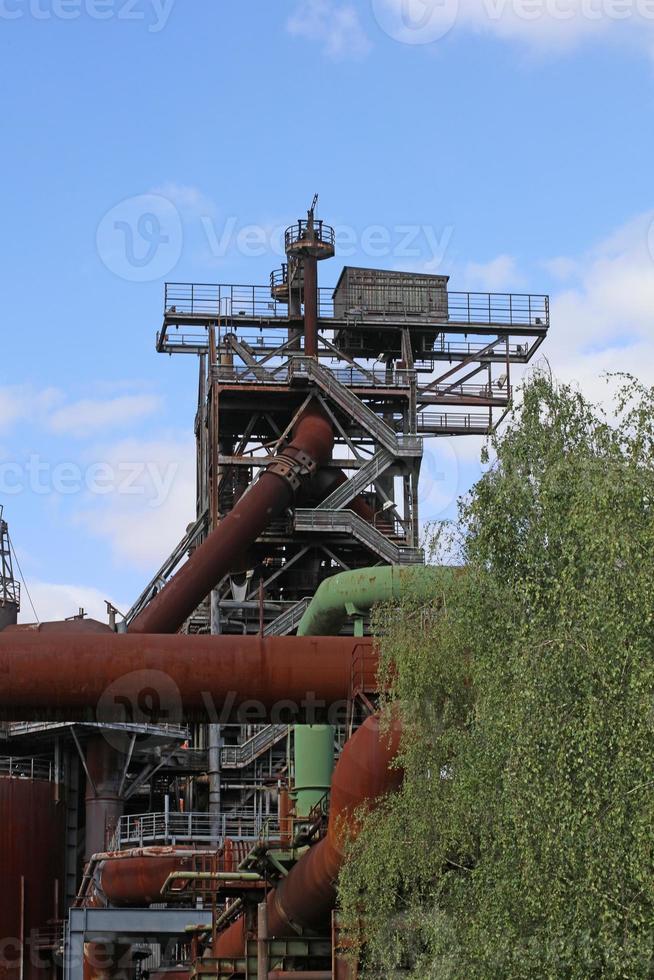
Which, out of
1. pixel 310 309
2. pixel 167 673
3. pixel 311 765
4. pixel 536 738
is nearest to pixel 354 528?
pixel 310 309

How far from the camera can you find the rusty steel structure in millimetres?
23359

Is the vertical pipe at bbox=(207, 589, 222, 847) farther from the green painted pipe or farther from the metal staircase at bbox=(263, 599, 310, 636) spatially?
the green painted pipe

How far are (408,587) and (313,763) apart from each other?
27.4 feet

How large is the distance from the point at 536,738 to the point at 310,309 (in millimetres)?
35965

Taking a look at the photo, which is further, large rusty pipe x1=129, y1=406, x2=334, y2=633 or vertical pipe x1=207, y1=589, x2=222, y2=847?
vertical pipe x1=207, y1=589, x2=222, y2=847

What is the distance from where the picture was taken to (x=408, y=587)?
22484mm

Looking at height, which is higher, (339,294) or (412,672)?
(339,294)

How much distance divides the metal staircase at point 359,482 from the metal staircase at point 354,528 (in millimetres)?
302

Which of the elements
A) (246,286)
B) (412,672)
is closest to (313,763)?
(412,672)

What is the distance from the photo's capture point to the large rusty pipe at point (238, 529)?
41469 mm

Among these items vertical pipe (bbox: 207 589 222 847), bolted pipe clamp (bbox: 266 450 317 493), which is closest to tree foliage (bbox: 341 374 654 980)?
bolted pipe clamp (bbox: 266 450 317 493)

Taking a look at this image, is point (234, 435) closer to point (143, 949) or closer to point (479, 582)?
point (143, 949)

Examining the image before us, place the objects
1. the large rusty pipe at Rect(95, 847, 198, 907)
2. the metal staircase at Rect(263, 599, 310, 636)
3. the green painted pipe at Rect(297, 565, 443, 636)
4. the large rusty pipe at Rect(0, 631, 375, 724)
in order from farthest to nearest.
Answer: the metal staircase at Rect(263, 599, 310, 636) → the large rusty pipe at Rect(95, 847, 198, 907) → the green painted pipe at Rect(297, 565, 443, 636) → the large rusty pipe at Rect(0, 631, 375, 724)

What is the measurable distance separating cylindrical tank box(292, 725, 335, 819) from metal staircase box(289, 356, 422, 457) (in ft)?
63.3
